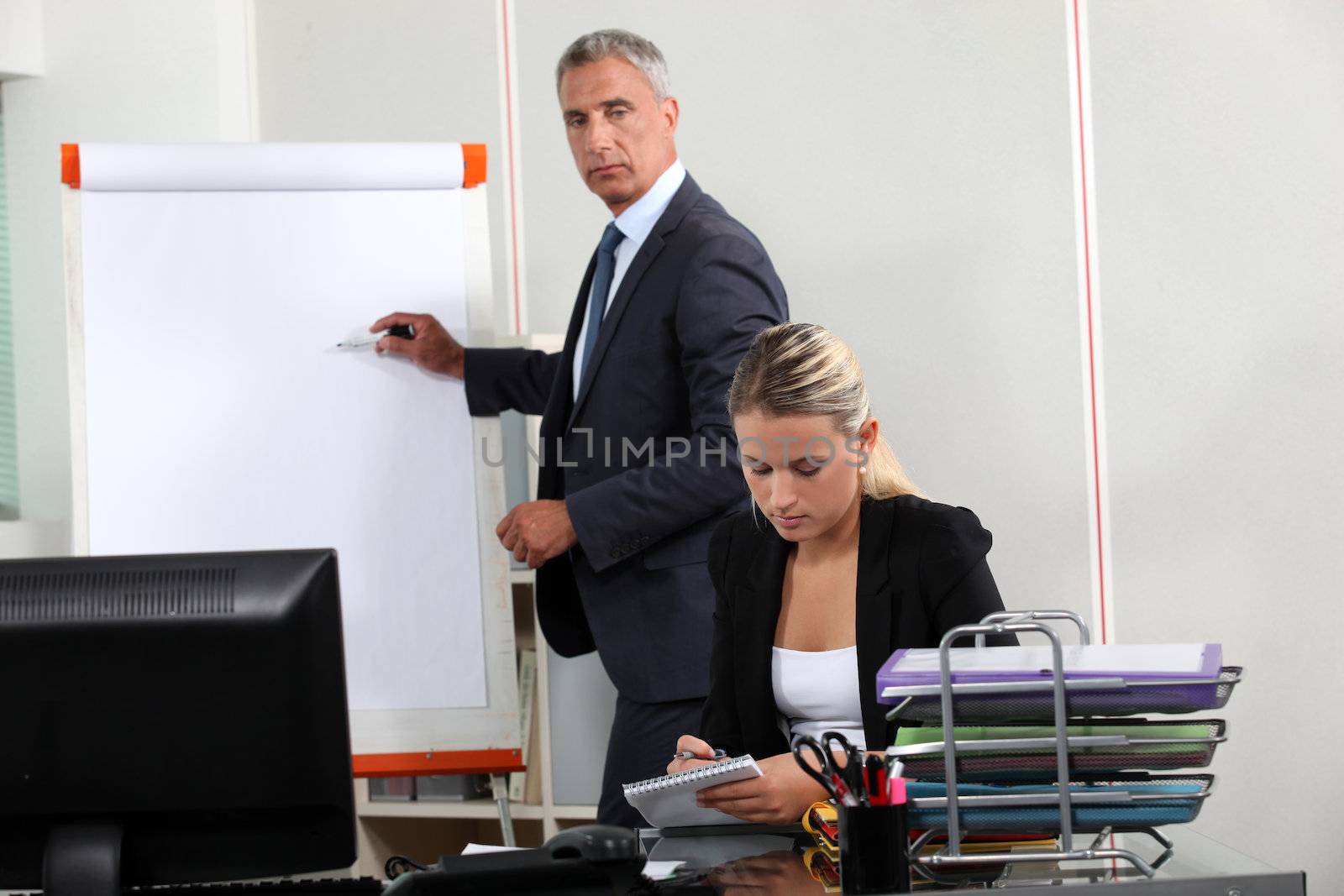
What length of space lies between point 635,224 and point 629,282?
14 cm

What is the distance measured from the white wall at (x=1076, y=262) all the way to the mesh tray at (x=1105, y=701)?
5.53 feet

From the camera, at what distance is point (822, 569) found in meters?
1.67

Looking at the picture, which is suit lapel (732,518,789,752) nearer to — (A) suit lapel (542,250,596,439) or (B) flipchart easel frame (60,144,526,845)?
(A) suit lapel (542,250,596,439)

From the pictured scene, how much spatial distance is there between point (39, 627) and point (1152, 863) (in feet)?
2.99

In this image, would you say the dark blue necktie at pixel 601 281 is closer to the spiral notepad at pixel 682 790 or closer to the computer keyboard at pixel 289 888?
the spiral notepad at pixel 682 790

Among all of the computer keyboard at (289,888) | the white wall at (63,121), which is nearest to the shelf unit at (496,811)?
the white wall at (63,121)

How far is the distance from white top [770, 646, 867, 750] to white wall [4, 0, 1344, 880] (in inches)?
50.9

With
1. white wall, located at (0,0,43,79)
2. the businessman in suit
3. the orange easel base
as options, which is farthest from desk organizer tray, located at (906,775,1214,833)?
white wall, located at (0,0,43,79)

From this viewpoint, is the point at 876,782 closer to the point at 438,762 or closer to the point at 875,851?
the point at 875,851

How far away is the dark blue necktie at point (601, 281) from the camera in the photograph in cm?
242

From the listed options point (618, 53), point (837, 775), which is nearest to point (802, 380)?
point (837, 775)

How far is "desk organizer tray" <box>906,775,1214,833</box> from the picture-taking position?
3.61 ft

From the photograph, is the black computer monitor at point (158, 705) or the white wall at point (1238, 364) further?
the white wall at point (1238, 364)

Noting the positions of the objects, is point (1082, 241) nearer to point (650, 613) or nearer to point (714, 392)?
point (714, 392)
